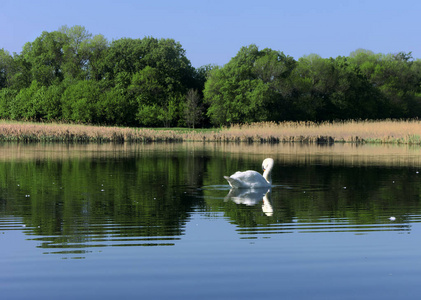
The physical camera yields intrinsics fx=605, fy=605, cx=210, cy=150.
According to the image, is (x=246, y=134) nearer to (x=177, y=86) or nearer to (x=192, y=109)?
(x=192, y=109)

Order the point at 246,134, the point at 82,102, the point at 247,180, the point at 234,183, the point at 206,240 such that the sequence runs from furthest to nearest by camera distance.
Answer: the point at 82,102, the point at 246,134, the point at 247,180, the point at 234,183, the point at 206,240

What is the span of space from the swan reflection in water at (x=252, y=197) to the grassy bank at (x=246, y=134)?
35984 millimetres

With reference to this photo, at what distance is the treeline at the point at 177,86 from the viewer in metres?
81.4

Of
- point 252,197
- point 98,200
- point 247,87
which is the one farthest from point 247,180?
point 247,87

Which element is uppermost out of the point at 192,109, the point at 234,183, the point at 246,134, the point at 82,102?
the point at 82,102

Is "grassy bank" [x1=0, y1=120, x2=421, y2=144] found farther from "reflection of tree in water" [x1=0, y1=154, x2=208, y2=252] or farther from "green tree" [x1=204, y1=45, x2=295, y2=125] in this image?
"reflection of tree in water" [x1=0, y1=154, x2=208, y2=252]

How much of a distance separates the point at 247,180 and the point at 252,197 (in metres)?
1.11

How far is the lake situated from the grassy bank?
3267 centimetres

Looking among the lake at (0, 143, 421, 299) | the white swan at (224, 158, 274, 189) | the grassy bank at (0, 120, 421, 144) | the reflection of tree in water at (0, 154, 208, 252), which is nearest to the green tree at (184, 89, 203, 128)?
the grassy bank at (0, 120, 421, 144)

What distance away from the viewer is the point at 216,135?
56.2 m

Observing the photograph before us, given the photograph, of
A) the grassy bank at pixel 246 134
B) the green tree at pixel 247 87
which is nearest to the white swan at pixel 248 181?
the grassy bank at pixel 246 134

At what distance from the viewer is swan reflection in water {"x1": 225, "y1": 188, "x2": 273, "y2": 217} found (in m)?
13.7

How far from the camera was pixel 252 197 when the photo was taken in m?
15.5

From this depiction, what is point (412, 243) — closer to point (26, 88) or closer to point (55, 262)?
point (55, 262)
